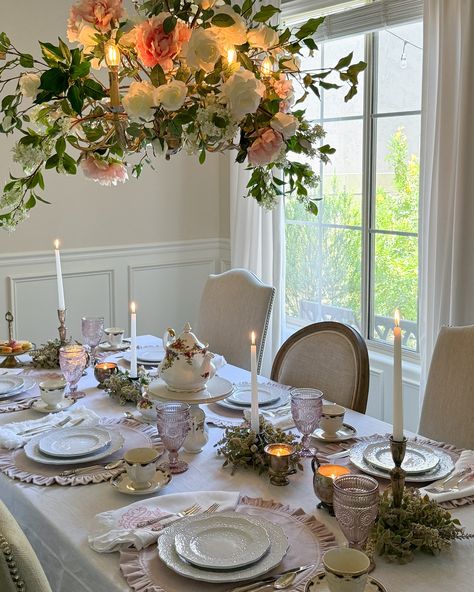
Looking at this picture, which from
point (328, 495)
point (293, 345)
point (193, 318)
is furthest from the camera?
point (193, 318)

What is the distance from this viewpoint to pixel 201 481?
5.38ft

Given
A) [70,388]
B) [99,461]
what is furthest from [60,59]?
[70,388]

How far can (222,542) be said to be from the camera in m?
1.34

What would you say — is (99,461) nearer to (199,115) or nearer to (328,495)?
(328,495)

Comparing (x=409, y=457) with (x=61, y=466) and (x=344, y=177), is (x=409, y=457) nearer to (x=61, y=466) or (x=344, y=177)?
(x=61, y=466)

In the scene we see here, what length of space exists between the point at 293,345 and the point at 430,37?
54.5 inches

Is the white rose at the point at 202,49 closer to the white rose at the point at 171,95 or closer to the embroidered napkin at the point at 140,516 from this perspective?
the white rose at the point at 171,95

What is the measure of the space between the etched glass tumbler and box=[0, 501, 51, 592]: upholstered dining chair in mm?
515

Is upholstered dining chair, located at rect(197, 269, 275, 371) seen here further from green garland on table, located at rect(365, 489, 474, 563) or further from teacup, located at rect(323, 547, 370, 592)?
teacup, located at rect(323, 547, 370, 592)

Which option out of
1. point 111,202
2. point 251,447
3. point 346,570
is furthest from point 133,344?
point 111,202

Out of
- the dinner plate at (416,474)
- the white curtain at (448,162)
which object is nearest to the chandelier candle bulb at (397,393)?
the dinner plate at (416,474)

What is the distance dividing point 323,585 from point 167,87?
1021mm

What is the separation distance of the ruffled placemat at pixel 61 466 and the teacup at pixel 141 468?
0.09 metres

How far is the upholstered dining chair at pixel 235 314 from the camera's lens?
2869 millimetres
